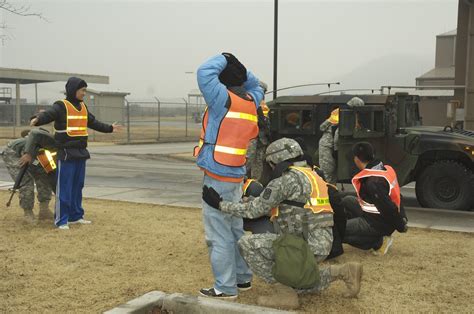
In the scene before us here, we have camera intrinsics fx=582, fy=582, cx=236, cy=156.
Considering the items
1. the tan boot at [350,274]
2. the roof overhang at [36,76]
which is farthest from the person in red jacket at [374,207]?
the roof overhang at [36,76]

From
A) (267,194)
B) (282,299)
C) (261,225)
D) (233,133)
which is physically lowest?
(282,299)

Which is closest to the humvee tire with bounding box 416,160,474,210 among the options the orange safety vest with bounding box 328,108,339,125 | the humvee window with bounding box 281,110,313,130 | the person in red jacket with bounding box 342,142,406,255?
the orange safety vest with bounding box 328,108,339,125

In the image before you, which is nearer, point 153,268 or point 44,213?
point 153,268

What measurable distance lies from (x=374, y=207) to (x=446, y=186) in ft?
11.8

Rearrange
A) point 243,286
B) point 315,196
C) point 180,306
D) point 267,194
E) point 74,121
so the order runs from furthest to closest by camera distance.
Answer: point 74,121 < point 243,286 < point 315,196 < point 267,194 < point 180,306

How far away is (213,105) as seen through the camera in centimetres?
440

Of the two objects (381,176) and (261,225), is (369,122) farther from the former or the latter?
(261,225)

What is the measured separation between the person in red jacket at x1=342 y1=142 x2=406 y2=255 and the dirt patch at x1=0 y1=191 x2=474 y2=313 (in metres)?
0.18

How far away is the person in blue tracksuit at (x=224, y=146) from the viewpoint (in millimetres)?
4391

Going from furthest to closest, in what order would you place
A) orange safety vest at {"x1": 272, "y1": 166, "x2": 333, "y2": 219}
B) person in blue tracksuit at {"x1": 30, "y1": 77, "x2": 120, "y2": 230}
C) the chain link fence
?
the chain link fence
person in blue tracksuit at {"x1": 30, "y1": 77, "x2": 120, "y2": 230}
orange safety vest at {"x1": 272, "y1": 166, "x2": 333, "y2": 219}

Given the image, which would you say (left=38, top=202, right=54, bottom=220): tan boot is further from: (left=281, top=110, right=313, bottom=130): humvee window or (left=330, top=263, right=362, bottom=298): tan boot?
(left=330, top=263, right=362, bottom=298): tan boot

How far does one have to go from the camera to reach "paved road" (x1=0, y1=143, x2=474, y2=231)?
8469mm

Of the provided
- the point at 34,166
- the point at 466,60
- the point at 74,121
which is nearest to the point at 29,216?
the point at 34,166

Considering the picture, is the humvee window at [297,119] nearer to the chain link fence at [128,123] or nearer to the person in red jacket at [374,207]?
the person in red jacket at [374,207]
